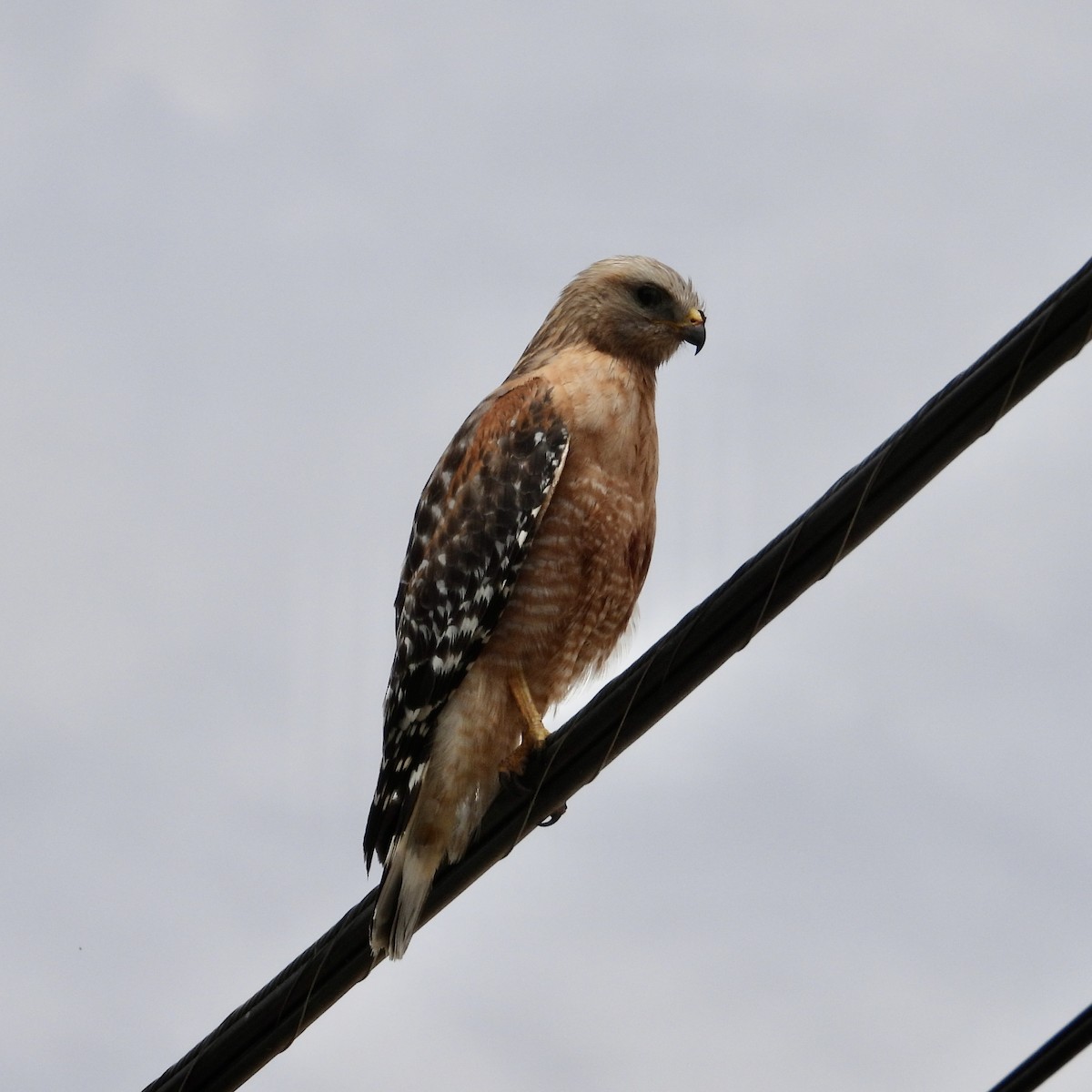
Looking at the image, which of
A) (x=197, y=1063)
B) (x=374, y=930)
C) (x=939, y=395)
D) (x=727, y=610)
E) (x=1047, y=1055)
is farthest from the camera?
(x=374, y=930)

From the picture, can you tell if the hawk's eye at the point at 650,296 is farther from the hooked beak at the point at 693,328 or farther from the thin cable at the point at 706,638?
the thin cable at the point at 706,638

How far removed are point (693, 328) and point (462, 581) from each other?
1.59 m

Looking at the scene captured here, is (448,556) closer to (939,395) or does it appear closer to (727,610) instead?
(727,610)

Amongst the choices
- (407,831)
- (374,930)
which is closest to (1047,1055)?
(374,930)

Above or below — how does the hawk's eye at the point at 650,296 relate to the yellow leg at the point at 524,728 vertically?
above

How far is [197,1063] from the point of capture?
455 cm

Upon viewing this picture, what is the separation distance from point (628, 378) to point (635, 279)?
0.58 m

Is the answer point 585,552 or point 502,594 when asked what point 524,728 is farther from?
point 585,552

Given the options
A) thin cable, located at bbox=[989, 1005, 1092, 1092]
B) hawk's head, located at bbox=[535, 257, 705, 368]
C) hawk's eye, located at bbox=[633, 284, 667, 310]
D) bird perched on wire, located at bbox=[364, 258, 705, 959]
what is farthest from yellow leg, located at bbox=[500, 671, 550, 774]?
thin cable, located at bbox=[989, 1005, 1092, 1092]

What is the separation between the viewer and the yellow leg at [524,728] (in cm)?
593

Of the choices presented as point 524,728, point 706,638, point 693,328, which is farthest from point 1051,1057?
point 693,328

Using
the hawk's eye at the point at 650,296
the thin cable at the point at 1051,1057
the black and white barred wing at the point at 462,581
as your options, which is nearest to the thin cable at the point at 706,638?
the thin cable at the point at 1051,1057

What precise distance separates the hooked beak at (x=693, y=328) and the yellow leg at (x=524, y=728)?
1680 mm

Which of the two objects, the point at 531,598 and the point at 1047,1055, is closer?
the point at 1047,1055
